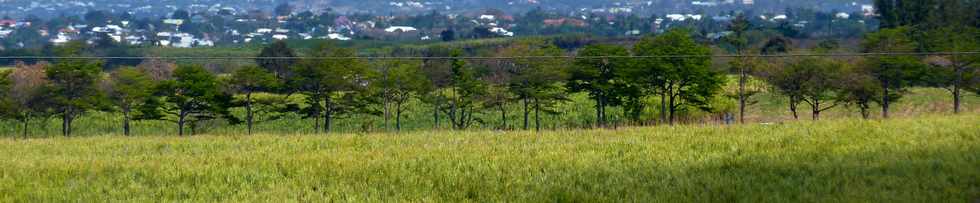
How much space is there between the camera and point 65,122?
4316 centimetres

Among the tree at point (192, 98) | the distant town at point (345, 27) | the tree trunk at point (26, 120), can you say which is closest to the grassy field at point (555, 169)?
the tree at point (192, 98)

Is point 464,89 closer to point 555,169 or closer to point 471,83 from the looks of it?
point 471,83

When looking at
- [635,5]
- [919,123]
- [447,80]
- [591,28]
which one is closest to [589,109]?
[447,80]

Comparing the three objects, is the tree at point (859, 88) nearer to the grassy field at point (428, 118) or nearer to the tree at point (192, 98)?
the grassy field at point (428, 118)

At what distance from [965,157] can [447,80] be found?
36804 millimetres

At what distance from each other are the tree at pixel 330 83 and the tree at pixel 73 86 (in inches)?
334

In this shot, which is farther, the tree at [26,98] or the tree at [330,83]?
the tree at [330,83]

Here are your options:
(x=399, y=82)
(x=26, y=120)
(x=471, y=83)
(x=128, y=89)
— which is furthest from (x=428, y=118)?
(x=26, y=120)

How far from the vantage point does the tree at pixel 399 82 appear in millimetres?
44312

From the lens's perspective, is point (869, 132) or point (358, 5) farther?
point (358, 5)

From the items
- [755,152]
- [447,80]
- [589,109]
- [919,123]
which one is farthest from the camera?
[589,109]

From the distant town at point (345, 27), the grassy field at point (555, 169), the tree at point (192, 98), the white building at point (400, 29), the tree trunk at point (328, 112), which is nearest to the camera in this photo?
the grassy field at point (555, 169)

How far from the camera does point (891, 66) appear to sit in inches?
1606

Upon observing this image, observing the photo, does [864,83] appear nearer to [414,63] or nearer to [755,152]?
[414,63]
